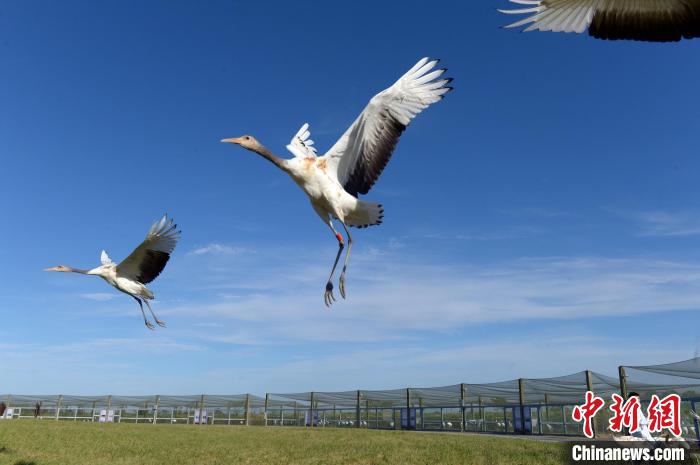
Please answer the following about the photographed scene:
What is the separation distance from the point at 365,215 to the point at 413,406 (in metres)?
20.2

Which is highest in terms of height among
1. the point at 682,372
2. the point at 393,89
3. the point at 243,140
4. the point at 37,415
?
the point at 393,89

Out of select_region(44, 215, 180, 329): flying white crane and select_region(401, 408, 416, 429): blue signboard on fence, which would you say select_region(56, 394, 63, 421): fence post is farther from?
select_region(44, 215, 180, 329): flying white crane

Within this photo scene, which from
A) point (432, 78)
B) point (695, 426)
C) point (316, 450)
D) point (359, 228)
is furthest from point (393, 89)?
point (695, 426)

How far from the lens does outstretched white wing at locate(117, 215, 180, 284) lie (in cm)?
1177

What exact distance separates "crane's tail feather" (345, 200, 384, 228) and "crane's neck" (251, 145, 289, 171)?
38.6 inches

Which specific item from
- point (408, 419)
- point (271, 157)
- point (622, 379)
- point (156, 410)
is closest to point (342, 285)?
point (271, 157)

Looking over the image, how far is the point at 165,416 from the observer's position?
34750mm

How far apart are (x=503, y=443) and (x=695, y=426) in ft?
12.7

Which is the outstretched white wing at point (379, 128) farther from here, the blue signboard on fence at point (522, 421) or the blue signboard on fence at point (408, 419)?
the blue signboard on fence at point (408, 419)

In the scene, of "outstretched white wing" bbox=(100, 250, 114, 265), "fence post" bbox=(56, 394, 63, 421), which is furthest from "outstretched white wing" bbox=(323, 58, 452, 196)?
"fence post" bbox=(56, 394, 63, 421)

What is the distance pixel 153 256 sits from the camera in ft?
39.2

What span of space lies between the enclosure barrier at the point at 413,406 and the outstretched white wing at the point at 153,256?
11.3 m

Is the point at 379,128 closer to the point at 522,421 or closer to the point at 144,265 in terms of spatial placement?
the point at 144,265

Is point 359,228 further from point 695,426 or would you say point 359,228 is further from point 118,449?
point 118,449
